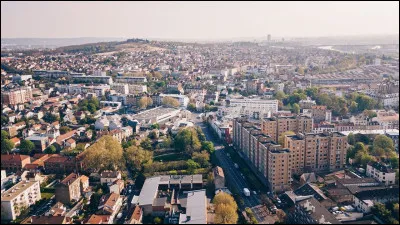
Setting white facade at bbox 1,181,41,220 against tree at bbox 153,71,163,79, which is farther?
tree at bbox 153,71,163,79

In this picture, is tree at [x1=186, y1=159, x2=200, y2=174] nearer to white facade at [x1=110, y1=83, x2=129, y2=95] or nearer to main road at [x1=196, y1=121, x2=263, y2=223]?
main road at [x1=196, y1=121, x2=263, y2=223]

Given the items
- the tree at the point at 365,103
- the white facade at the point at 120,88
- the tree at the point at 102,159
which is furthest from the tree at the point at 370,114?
the white facade at the point at 120,88

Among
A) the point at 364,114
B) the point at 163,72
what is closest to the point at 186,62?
the point at 163,72

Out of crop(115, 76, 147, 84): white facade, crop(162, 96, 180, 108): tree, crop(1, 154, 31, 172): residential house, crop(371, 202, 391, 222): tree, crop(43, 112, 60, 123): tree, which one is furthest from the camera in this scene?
crop(115, 76, 147, 84): white facade

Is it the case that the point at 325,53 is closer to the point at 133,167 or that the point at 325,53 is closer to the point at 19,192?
the point at 133,167

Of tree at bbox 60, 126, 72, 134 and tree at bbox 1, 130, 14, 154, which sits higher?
tree at bbox 1, 130, 14, 154

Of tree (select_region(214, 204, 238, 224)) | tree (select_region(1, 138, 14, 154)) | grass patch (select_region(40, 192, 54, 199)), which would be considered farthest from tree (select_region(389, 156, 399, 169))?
tree (select_region(1, 138, 14, 154))

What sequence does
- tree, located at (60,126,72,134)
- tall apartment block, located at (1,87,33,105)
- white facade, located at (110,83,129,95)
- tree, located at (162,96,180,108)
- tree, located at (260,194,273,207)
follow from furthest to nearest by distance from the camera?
white facade, located at (110,83,129,95), tree, located at (162,96,180,108), tall apartment block, located at (1,87,33,105), tree, located at (60,126,72,134), tree, located at (260,194,273,207)
